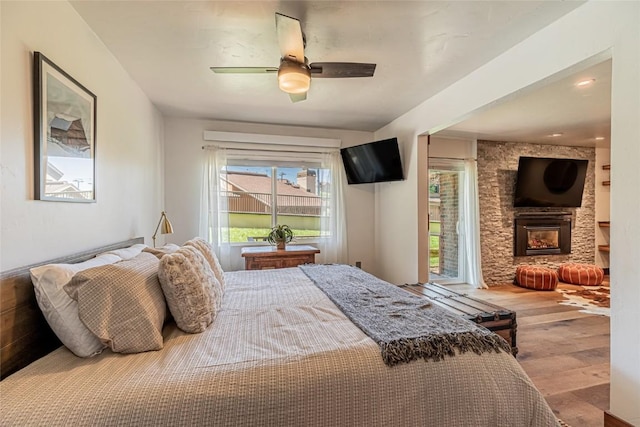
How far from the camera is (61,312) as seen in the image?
118 centimetres

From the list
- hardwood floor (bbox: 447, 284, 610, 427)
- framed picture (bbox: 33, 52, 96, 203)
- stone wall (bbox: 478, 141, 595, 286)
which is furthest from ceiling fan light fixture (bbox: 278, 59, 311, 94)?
stone wall (bbox: 478, 141, 595, 286)

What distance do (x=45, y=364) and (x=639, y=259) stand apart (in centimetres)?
272

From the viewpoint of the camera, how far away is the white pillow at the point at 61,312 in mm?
1173

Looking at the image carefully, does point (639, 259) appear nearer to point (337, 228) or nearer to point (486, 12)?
point (486, 12)

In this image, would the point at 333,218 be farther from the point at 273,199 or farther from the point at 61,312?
the point at 61,312

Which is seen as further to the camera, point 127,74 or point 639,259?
point 127,74

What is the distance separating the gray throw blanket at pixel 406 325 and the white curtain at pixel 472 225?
10.5 ft

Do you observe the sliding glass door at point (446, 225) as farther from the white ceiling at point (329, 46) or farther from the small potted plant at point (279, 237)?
the small potted plant at point (279, 237)

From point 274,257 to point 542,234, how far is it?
190 inches

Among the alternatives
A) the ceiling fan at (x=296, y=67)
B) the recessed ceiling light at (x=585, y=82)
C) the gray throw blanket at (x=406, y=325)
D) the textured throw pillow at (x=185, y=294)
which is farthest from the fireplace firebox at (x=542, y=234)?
the textured throw pillow at (x=185, y=294)

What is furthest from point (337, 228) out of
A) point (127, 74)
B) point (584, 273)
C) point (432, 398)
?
point (584, 273)

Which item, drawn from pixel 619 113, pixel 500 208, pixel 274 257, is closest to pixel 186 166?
pixel 274 257

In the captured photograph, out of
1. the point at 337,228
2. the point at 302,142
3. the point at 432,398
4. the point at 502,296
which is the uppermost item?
the point at 302,142

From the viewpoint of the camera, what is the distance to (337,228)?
14.3 ft
